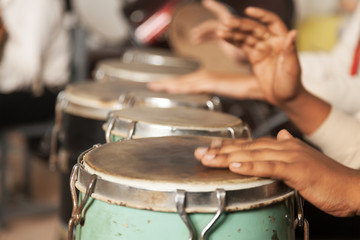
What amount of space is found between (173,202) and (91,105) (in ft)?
2.54

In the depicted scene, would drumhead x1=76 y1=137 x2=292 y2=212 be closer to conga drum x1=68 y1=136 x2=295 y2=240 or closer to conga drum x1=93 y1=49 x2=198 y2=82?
conga drum x1=68 y1=136 x2=295 y2=240

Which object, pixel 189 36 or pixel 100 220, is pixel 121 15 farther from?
pixel 100 220

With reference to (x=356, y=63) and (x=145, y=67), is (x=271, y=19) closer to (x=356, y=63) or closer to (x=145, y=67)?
(x=356, y=63)

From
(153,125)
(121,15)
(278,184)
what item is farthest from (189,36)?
(278,184)

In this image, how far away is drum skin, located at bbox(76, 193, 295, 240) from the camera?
85cm

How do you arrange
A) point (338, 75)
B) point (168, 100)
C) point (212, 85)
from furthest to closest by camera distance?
point (338, 75) < point (212, 85) < point (168, 100)

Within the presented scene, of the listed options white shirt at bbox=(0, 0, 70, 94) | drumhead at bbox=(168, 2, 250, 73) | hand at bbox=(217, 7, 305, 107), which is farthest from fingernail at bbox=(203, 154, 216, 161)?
drumhead at bbox=(168, 2, 250, 73)

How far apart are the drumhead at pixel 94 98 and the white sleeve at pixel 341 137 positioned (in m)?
0.54

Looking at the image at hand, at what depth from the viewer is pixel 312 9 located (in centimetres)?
395

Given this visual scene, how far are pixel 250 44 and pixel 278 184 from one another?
66 centimetres

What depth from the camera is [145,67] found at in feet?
6.85

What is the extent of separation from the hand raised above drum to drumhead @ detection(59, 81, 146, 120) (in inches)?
24.8

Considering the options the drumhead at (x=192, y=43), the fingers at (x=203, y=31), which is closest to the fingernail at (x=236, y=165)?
the fingers at (x=203, y=31)

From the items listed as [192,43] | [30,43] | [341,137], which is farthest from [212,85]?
[192,43]
